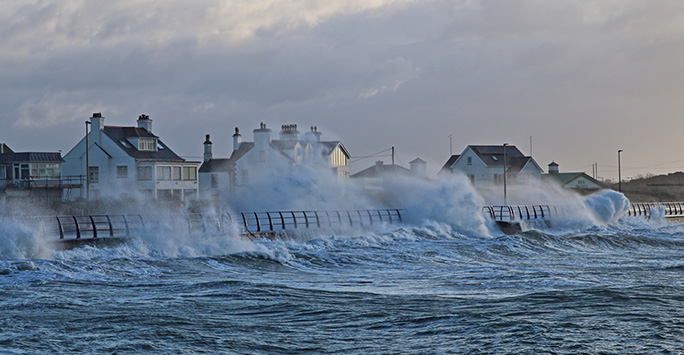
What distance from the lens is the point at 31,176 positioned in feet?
168

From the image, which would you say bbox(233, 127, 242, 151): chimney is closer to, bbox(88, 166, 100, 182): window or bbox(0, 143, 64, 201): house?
bbox(88, 166, 100, 182): window

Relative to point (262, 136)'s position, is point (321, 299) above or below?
below

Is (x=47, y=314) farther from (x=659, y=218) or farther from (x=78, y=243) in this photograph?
(x=659, y=218)

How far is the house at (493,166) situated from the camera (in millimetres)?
80812

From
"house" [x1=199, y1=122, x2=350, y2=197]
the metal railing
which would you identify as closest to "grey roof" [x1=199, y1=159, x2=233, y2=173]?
"house" [x1=199, y1=122, x2=350, y2=197]

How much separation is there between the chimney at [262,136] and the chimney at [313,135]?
5311 mm

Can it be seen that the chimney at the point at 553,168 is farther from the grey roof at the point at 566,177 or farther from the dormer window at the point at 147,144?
the dormer window at the point at 147,144

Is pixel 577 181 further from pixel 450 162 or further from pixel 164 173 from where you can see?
pixel 164 173

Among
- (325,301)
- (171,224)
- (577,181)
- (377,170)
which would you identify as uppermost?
(377,170)

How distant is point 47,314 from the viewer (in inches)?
554

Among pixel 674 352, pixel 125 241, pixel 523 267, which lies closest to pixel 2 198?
pixel 125 241

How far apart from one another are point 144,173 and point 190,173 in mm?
4637

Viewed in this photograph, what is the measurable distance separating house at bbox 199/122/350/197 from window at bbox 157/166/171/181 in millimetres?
5704

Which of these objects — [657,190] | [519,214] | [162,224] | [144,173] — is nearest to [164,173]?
[144,173]
